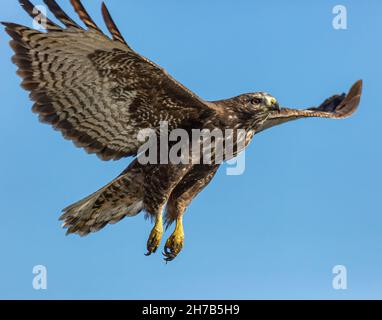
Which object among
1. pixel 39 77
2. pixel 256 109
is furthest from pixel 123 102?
pixel 256 109

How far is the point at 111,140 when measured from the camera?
11.4m

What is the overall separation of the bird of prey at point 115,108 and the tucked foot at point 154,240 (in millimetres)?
14

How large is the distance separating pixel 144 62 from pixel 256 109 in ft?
6.17

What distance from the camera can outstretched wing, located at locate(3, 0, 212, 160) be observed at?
10.1 metres

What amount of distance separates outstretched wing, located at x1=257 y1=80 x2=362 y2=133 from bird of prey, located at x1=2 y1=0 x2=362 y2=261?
1.52ft

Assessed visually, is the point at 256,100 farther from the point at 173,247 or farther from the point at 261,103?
the point at 173,247

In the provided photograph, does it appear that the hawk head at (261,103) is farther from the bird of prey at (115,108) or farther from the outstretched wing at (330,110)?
the outstretched wing at (330,110)

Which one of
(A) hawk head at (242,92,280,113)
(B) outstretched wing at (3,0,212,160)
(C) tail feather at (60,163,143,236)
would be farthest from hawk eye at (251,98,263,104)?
(C) tail feather at (60,163,143,236)

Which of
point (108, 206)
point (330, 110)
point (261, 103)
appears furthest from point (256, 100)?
point (330, 110)

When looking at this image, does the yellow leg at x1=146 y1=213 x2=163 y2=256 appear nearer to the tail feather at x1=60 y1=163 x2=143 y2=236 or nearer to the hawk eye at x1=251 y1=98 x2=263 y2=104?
the tail feather at x1=60 y1=163 x2=143 y2=236

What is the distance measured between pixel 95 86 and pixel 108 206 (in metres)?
1.96

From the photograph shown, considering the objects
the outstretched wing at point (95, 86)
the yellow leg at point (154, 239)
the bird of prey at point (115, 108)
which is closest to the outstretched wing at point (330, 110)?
the bird of prey at point (115, 108)

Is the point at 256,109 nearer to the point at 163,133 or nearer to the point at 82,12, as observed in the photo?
the point at 163,133

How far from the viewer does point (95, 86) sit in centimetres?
1077
